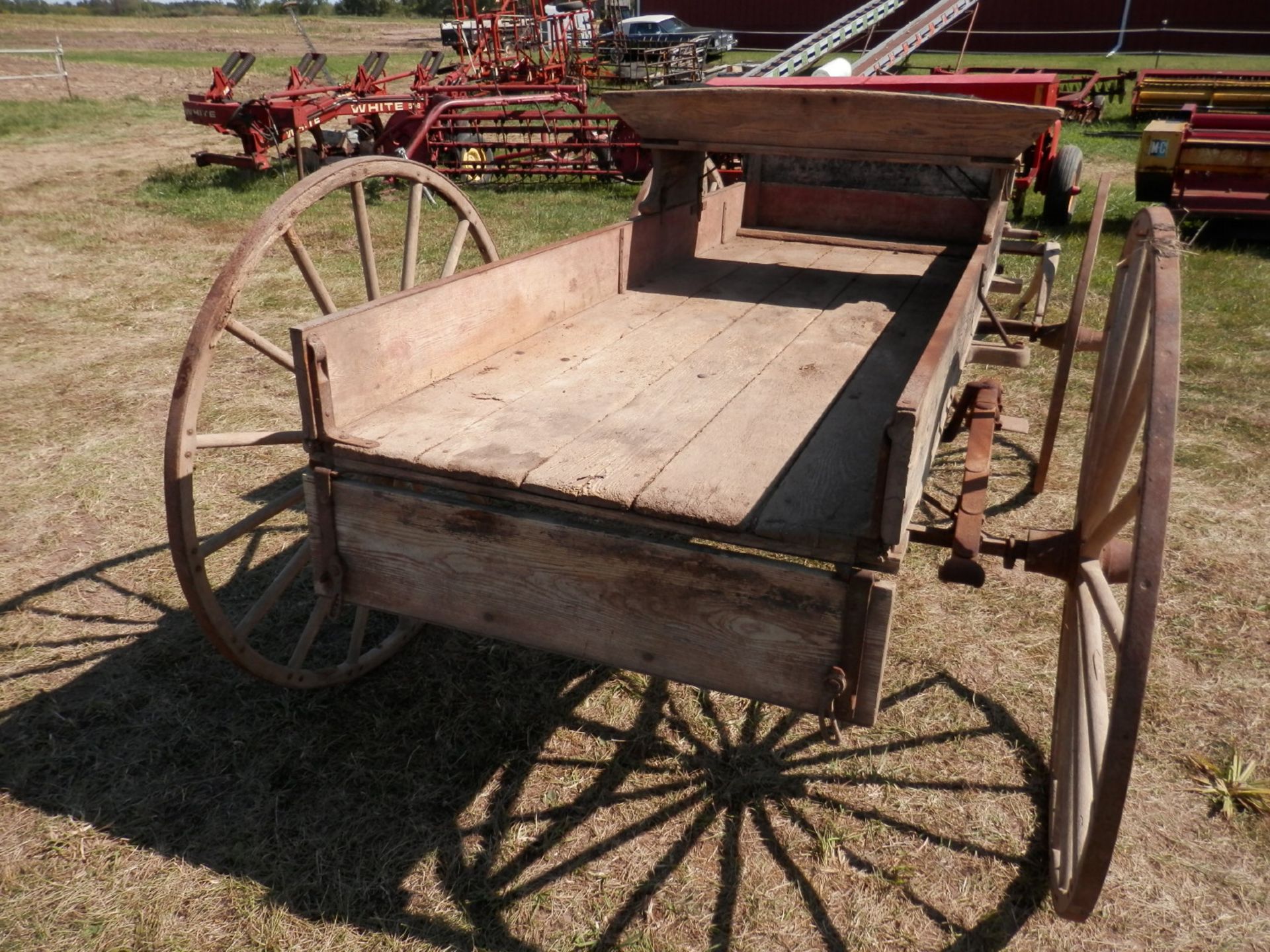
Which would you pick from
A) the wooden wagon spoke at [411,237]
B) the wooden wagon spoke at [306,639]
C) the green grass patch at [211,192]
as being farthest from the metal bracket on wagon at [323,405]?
the green grass patch at [211,192]

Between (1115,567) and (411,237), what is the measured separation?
87.4 inches

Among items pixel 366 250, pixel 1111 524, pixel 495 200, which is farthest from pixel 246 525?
pixel 495 200

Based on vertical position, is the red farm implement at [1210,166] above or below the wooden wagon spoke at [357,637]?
above

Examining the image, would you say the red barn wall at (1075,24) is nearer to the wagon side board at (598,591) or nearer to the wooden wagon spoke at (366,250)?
the wooden wagon spoke at (366,250)

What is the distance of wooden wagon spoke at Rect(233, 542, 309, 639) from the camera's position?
2377mm

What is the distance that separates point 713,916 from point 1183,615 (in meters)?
2.16

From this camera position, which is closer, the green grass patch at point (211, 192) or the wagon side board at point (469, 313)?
the wagon side board at point (469, 313)

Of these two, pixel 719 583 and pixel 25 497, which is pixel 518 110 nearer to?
pixel 25 497

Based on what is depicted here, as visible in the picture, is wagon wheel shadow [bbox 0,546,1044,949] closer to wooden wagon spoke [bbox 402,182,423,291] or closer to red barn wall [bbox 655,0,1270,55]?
wooden wagon spoke [bbox 402,182,423,291]

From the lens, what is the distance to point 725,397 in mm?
2455

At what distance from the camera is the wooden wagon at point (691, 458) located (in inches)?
66.3

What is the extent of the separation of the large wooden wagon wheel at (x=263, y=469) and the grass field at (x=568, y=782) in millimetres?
156

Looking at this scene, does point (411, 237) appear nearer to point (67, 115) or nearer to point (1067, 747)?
point (1067, 747)


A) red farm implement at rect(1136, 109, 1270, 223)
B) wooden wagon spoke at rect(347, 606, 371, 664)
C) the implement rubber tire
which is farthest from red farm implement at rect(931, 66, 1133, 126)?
wooden wagon spoke at rect(347, 606, 371, 664)
